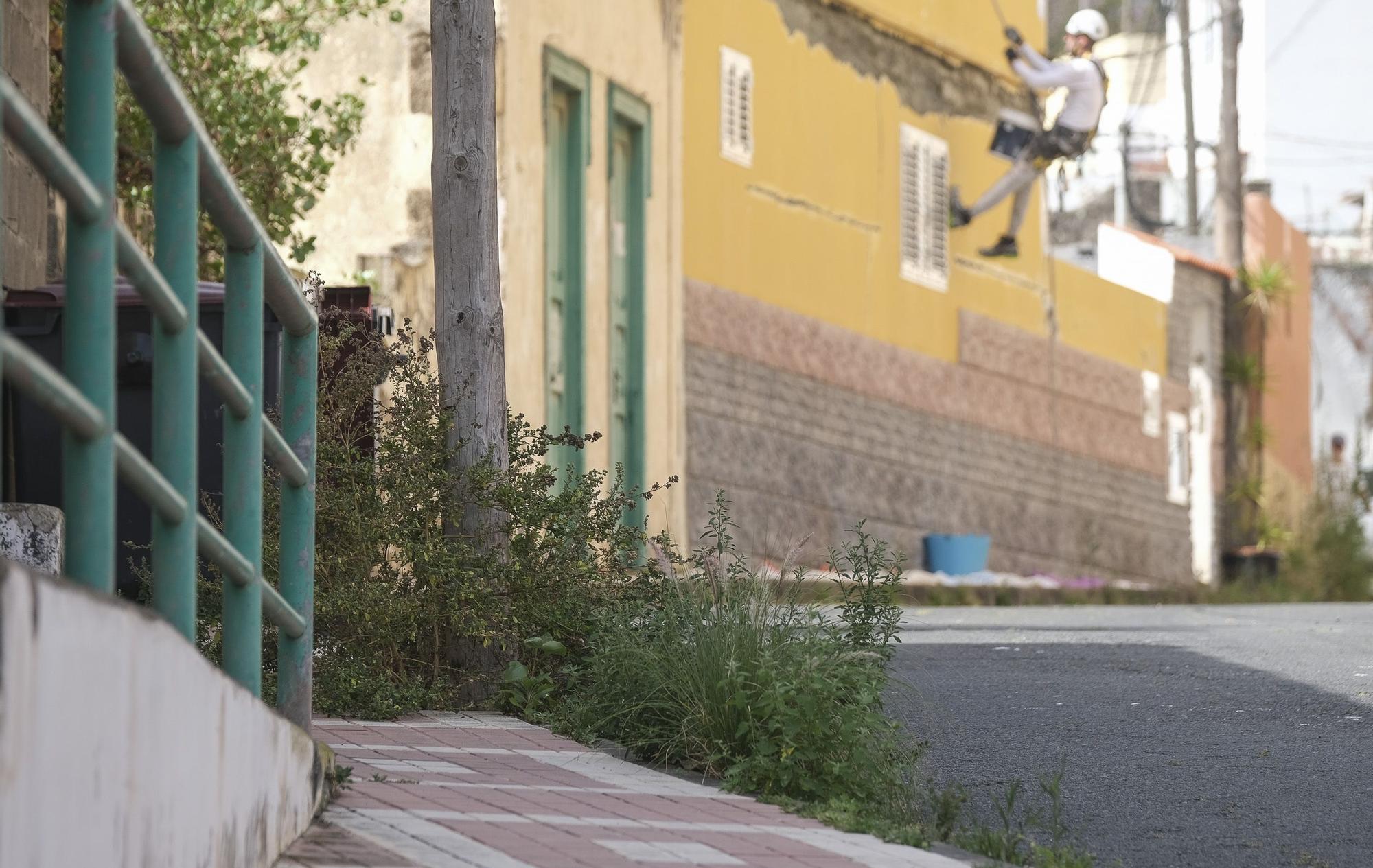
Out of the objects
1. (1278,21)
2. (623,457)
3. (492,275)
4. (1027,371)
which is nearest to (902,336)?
(1027,371)

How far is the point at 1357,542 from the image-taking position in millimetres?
23016

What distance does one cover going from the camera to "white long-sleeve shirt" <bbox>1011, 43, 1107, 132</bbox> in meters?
19.8

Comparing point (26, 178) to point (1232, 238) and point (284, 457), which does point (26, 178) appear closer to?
point (284, 457)

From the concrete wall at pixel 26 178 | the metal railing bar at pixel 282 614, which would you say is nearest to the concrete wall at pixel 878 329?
the concrete wall at pixel 26 178

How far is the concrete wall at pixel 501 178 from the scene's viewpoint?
39.4 feet

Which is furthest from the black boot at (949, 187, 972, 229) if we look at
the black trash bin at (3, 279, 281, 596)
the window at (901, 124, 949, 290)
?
the black trash bin at (3, 279, 281, 596)

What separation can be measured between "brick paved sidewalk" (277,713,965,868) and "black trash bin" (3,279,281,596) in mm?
1198

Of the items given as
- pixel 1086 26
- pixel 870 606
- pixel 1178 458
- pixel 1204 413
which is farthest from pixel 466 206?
pixel 1204 413

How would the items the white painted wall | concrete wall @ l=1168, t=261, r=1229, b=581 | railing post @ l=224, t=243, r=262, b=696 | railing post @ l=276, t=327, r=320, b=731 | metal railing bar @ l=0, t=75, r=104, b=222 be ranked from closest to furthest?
1. metal railing bar @ l=0, t=75, r=104, b=222
2. railing post @ l=224, t=243, r=262, b=696
3. railing post @ l=276, t=327, r=320, b=731
4. concrete wall @ l=1168, t=261, r=1229, b=581
5. the white painted wall

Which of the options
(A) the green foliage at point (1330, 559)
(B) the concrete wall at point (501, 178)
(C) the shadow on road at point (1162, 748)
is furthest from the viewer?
(A) the green foliage at point (1330, 559)

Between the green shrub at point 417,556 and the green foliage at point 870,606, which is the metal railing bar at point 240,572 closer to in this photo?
the green shrub at point 417,556

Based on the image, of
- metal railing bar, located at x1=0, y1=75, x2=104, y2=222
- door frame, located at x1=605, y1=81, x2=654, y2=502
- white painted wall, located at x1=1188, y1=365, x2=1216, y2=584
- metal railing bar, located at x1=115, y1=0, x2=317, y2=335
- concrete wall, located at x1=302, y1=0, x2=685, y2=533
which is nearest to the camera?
metal railing bar, located at x1=0, y1=75, x2=104, y2=222

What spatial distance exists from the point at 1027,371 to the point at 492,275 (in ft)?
45.1

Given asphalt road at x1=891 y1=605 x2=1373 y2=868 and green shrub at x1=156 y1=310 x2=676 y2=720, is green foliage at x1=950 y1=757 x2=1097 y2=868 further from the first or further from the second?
green shrub at x1=156 y1=310 x2=676 y2=720
